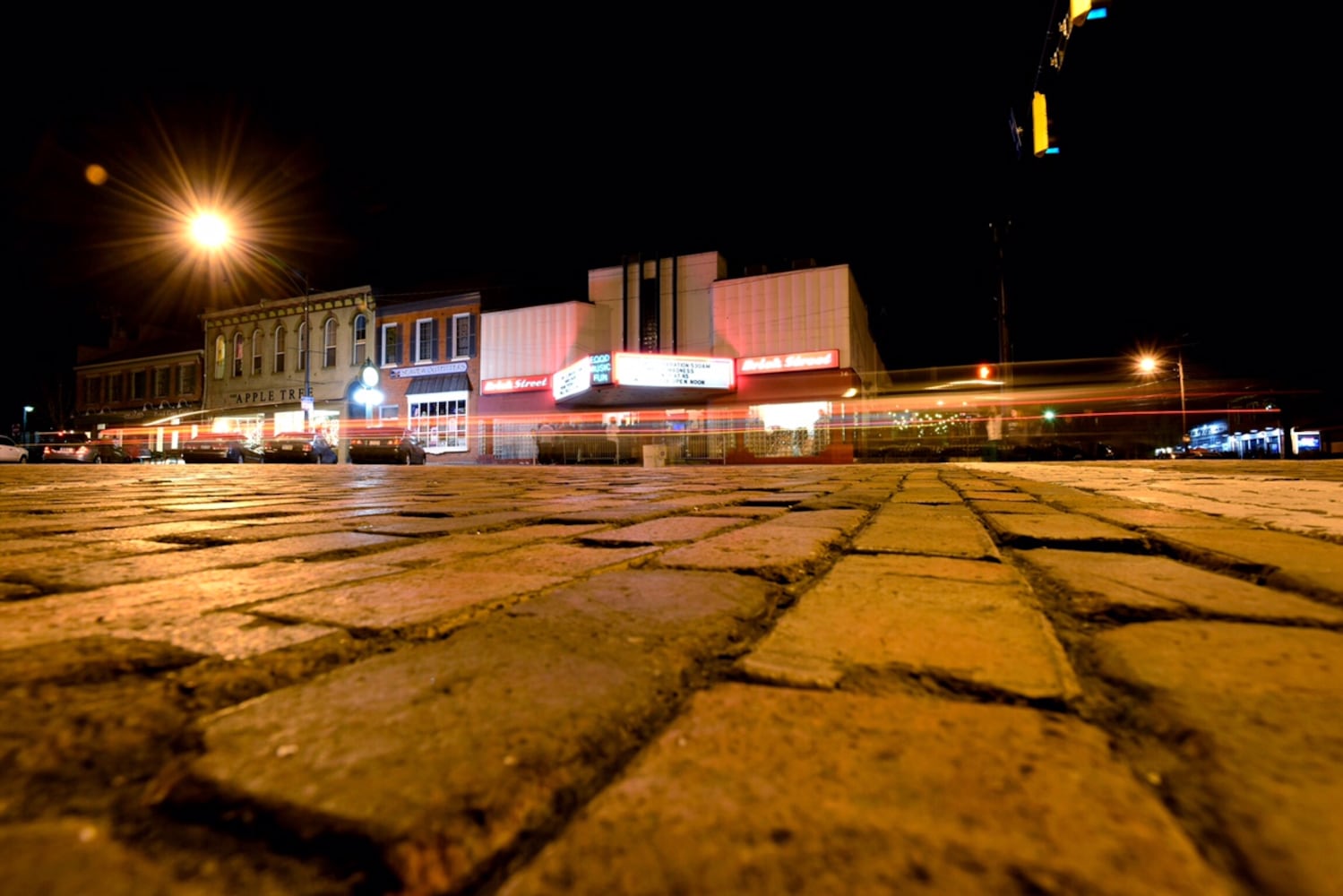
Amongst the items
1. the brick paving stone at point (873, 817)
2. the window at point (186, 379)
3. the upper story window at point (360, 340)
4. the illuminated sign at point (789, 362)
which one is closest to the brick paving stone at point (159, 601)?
the brick paving stone at point (873, 817)

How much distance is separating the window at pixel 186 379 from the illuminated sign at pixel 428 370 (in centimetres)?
1472

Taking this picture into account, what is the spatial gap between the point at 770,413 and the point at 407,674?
21765mm

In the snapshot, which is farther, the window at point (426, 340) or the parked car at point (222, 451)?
the window at point (426, 340)

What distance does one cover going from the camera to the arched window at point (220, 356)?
102 ft

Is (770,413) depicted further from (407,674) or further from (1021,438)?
(407,674)

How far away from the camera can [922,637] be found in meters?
1.03

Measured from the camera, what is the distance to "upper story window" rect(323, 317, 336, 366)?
28.1m

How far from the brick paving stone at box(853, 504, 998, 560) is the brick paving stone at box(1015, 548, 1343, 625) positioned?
0.22 m

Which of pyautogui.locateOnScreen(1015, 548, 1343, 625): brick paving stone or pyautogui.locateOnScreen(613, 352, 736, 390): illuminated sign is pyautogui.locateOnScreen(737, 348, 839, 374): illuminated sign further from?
pyautogui.locateOnScreen(1015, 548, 1343, 625): brick paving stone

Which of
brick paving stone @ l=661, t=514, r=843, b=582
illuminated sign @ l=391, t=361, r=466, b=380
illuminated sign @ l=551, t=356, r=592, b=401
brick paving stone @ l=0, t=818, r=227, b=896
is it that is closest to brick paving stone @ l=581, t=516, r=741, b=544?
brick paving stone @ l=661, t=514, r=843, b=582

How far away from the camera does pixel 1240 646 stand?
0.97 m

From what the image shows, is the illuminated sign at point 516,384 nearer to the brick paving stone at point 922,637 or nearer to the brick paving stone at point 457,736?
the brick paving stone at point 922,637

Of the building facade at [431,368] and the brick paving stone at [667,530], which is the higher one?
the building facade at [431,368]

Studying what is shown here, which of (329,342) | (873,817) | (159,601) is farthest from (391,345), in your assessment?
(873,817)
